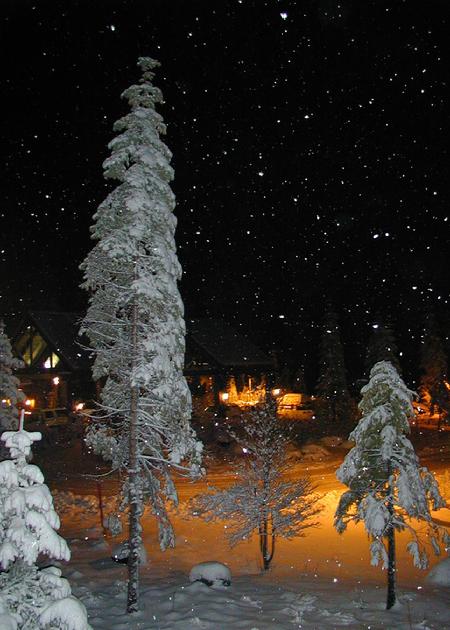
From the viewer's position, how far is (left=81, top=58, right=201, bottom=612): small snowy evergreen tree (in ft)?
45.8

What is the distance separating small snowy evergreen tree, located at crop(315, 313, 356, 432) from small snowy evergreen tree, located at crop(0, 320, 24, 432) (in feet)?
91.4

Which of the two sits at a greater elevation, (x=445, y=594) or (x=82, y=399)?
(x=82, y=399)

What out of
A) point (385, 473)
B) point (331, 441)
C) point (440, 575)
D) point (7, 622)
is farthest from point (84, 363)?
point (7, 622)

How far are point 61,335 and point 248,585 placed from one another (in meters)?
35.2

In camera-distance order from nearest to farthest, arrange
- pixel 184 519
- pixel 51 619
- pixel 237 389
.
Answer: pixel 51 619 < pixel 184 519 < pixel 237 389

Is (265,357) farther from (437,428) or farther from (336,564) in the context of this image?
(336,564)

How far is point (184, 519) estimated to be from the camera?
2628 cm

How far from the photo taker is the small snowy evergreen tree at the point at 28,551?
649cm

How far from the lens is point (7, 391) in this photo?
94.9 feet

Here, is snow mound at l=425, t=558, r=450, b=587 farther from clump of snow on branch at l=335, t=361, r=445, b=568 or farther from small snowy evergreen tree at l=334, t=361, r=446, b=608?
small snowy evergreen tree at l=334, t=361, r=446, b=608

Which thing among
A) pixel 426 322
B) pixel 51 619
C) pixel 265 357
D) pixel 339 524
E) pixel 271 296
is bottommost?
pixel 339 524

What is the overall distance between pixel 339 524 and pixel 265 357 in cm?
4099

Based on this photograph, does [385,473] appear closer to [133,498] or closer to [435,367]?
[133,498]

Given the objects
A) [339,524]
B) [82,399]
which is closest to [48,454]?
[82,399]
